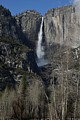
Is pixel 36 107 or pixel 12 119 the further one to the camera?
pixel 36 107

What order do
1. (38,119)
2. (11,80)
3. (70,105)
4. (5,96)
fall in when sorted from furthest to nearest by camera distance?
(11,80), (5,96), (38,119), (70,105)

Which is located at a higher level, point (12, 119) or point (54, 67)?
point (54, 67)

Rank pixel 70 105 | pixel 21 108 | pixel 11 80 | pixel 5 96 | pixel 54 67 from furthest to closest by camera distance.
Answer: pixel 11 80
pixel 5 96
pixel 21 108
pixel 70 105
pixel 54 67

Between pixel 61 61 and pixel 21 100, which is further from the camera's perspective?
pixel 21 100

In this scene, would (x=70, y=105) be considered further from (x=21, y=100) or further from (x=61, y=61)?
(x=61, y=61)

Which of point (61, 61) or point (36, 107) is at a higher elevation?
point (61, 61)

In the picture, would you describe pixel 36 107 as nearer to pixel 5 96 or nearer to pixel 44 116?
pixel 44 116

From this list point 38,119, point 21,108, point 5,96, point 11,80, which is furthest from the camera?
A: point 11,80

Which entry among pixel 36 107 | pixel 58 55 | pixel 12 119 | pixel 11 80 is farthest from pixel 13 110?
pixel 11 80

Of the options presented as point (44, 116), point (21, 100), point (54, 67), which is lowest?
point (44, 116)
